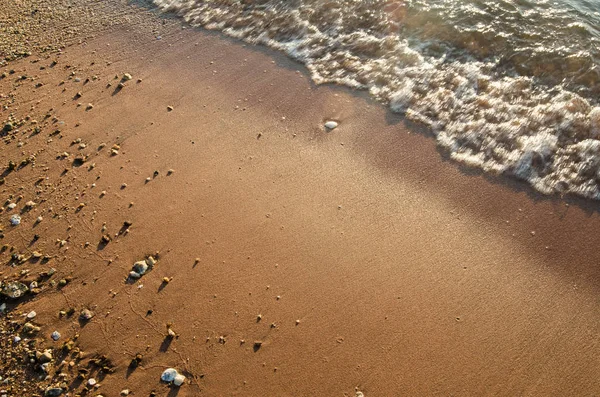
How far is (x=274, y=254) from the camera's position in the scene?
5062mm

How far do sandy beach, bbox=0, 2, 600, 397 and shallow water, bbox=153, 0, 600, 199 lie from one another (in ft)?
1.48

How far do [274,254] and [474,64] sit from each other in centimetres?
486

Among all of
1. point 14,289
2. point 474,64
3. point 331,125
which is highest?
point 474,64

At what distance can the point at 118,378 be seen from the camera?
13.6 feet

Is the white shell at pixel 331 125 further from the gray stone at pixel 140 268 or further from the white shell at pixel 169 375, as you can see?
the white shell at pixel 169 375

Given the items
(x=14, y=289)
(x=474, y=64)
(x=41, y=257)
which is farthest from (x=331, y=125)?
(x=14, y=289)

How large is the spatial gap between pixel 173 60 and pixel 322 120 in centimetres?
334

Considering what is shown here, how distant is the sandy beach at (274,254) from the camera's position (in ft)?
13.6

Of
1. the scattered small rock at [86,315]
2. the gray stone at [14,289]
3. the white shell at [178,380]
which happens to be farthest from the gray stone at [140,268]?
the white shell at [178,380]

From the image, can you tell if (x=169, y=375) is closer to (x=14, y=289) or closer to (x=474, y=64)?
(x=14, y=289)

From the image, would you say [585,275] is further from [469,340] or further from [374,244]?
[374,244]

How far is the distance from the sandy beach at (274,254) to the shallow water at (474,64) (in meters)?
0.45

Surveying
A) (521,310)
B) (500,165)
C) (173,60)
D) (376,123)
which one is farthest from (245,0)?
(521,310)

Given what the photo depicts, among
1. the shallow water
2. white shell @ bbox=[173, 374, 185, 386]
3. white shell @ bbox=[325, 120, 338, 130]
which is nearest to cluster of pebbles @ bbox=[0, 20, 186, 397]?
white shell @ bbox=[173, 374, 185, 386]
